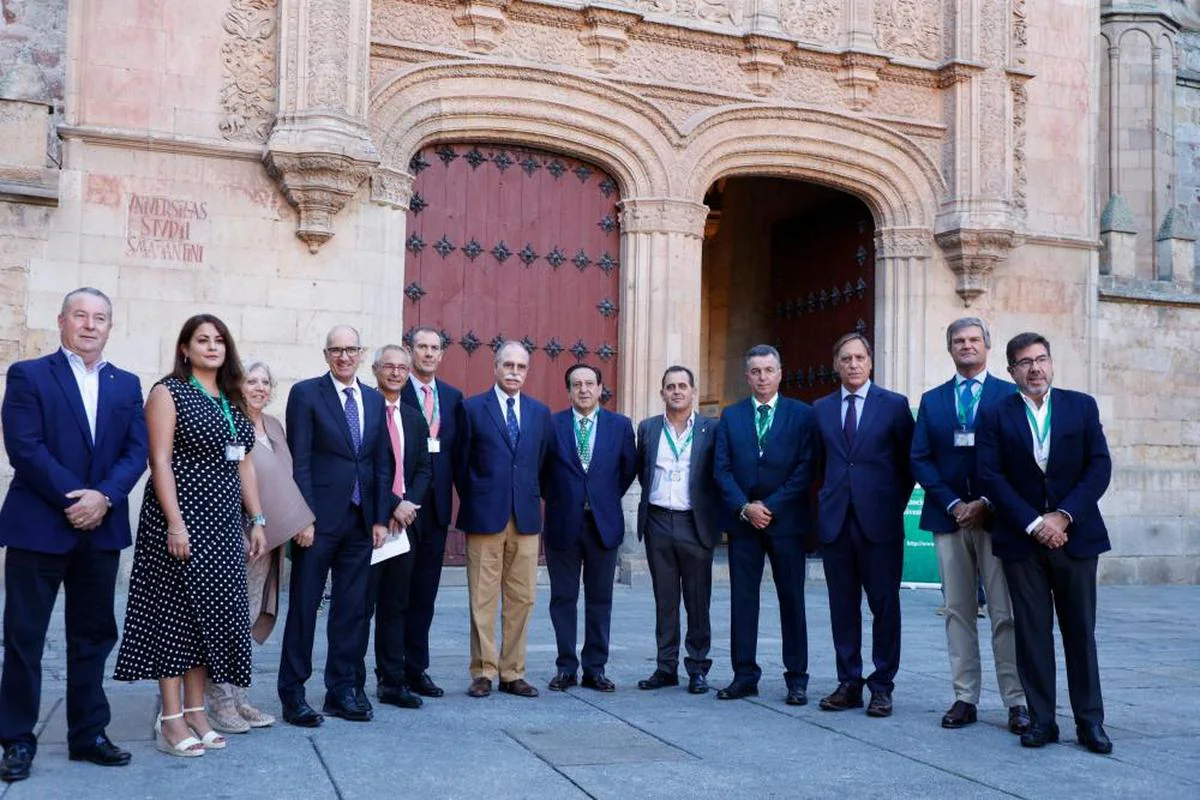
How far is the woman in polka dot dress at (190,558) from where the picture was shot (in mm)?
4742

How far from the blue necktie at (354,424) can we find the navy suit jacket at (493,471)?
763 mm

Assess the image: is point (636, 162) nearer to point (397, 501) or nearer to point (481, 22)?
point (481, 22)

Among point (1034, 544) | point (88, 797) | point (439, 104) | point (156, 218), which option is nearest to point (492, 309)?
point (439, 104)

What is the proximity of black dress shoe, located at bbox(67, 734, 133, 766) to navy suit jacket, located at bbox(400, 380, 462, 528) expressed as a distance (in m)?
1.96

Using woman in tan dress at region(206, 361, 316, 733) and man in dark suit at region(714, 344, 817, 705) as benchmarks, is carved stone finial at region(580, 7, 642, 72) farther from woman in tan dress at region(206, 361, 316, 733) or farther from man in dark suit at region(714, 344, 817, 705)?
woman in tan dress at region(206, 361, 316, 733)

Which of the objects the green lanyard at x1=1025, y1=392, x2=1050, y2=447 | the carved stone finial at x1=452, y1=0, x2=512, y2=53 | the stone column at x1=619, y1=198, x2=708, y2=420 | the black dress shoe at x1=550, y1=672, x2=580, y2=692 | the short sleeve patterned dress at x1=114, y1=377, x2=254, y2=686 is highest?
the carved stone finial at x1=452, y1=0, x2=512, y2=53

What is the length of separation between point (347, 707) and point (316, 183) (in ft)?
20.0

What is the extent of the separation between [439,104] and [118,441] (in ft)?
24.5

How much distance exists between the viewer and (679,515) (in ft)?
22.0

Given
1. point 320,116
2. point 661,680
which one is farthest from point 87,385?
point 320,116

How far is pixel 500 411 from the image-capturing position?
645 cm

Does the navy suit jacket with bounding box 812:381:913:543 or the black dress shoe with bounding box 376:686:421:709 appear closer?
the black dress shoe with bounding box 376:686:421:709

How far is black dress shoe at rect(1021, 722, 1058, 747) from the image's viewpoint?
201 inches

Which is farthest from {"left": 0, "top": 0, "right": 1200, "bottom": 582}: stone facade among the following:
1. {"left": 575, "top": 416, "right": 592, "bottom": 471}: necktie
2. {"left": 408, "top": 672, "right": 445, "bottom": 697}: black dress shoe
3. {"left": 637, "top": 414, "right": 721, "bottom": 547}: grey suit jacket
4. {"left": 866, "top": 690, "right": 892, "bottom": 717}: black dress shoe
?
{"left": 866, "top": 690, "right": 892, "bottom": 717}: black dress shoe
